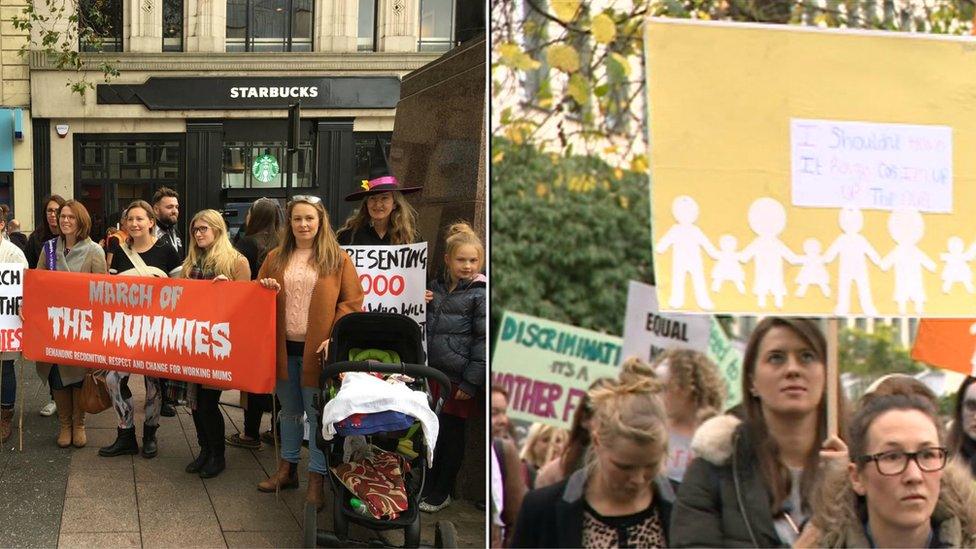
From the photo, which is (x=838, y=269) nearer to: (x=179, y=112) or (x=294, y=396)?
(x=294, y=396)

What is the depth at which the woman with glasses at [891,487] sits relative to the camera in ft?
10.3

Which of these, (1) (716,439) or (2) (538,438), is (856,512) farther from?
(2) (538,438)

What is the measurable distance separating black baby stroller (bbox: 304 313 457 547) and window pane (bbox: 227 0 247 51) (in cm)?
1929

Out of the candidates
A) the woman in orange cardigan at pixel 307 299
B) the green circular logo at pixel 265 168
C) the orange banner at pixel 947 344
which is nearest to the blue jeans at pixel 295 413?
the woman in orange cardigan at pixel 307 299

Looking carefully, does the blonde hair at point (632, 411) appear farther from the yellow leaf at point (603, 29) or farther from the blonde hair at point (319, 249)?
the blonde hair at point (319, 249)

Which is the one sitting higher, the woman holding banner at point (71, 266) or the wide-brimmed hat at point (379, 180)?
the wide-brimmed hat at point (379, 180)

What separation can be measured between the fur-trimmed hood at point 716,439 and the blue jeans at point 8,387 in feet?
19.0

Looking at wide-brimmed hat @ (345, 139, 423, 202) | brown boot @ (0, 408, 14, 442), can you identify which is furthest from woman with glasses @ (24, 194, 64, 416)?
wide-brimmed hat @ (345, 139, 423, 202)

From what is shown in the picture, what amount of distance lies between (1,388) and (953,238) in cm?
635

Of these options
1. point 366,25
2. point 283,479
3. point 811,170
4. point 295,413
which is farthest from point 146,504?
point 366,25

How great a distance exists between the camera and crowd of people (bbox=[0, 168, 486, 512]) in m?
5.76

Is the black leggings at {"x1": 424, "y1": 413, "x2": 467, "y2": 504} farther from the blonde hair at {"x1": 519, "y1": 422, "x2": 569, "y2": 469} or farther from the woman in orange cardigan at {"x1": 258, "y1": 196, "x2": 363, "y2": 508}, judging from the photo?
the blonde hair at {"x1": 519, "y1": 422, "x2": 569, "y2": 469}

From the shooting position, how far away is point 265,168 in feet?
75.4

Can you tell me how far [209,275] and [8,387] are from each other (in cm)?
217
